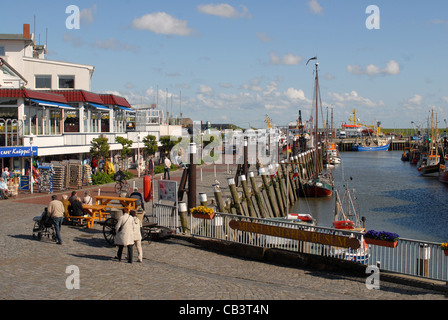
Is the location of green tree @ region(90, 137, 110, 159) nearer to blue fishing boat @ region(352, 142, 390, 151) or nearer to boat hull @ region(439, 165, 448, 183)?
boat hull @ region(439, 165, 448, 183)

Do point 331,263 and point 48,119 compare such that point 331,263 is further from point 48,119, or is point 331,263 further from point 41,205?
point 48,119

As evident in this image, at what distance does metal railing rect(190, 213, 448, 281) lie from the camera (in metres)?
12.7

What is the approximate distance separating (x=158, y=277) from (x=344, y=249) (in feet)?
22.0

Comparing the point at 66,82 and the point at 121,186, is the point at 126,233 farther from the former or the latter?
the point at 66,82

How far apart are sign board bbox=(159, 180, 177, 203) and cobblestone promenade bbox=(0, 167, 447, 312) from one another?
1.71 m

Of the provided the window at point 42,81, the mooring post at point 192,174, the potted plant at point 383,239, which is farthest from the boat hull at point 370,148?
the potted plant at point 383,239

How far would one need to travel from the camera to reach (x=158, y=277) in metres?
12.2

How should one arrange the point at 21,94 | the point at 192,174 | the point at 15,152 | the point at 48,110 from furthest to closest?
1. the point at 48,110
2. the point at 21,94
3. the point at 15,152
4. the point at 192,174

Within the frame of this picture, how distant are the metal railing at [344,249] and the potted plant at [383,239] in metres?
0.22

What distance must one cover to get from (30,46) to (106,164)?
19.7 meters

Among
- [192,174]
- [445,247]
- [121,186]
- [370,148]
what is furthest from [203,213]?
[370,148]

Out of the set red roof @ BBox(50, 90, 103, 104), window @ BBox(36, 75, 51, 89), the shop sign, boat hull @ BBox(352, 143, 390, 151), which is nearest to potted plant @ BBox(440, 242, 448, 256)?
the shop sign

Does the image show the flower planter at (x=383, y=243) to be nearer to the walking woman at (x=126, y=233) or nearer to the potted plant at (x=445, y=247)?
the potted plant at (x=445, y=247)
